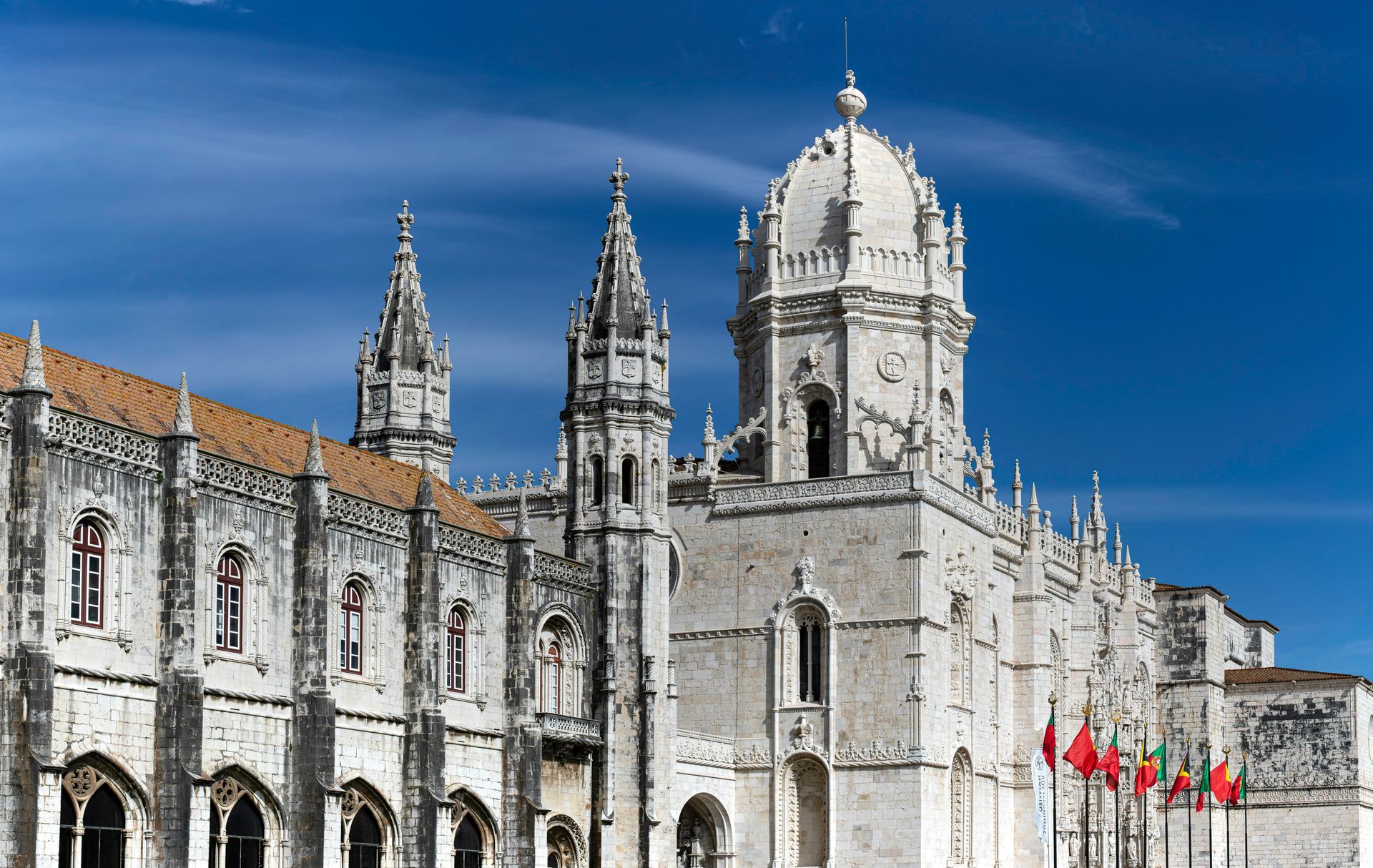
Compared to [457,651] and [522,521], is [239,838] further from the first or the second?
[522,521]

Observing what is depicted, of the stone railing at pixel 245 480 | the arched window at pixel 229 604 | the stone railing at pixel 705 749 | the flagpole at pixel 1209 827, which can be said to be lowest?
the flagpole at pixel 1209 827

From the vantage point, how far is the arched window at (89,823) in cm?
3659

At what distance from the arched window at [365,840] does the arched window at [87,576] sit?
8.73 meters

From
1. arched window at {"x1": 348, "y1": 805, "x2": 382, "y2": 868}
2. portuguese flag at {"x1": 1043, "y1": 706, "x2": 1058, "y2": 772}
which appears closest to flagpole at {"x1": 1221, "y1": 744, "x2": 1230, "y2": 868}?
portuguese flag at {"x1": 1043, "y1": 706, "x2": 1058, "y2": 772}

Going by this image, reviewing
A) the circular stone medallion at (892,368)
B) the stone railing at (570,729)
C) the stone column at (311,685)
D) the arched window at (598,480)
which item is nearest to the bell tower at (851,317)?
the circular stone medallion at (892,368)

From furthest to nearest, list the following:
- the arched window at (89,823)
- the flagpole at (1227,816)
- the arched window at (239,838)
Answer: the flagpole at (1227,816) → the arched window at (239,838) → the arched window at (89,823)

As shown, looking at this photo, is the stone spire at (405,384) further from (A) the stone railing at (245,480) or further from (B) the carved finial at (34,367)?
(B) the carved finial at (34,367)

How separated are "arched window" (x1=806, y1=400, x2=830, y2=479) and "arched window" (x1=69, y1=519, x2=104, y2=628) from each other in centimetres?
3027

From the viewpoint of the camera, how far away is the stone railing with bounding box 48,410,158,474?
37.2 meters

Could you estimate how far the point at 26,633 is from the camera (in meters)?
A: 35.6

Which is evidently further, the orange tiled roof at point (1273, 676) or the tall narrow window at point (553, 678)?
the orange tiled roof at point (1273, 676)

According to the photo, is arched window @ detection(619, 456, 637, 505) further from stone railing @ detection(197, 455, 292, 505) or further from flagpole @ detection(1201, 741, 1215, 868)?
flagpole @ detection(1201, 741, 1215, 868)

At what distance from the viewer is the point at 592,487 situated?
54.8 meters

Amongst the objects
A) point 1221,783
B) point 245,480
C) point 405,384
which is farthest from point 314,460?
point 1221,783
